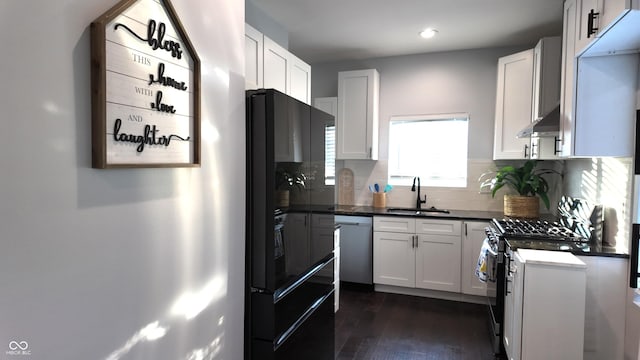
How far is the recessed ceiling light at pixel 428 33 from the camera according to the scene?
11.4 ft

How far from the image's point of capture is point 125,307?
0.92 metres

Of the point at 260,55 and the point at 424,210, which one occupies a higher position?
the point at 260,55

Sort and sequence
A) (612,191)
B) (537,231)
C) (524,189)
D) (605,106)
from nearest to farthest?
1. (605,106)
2. (612,191)
3. (537,231)
4. (524,189)

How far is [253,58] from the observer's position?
2.29m

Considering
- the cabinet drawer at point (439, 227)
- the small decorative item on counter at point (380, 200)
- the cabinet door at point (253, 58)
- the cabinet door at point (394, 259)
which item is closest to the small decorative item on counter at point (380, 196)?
the small decorative item on counter at point (380, 200)

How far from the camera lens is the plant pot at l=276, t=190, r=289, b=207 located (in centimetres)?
159

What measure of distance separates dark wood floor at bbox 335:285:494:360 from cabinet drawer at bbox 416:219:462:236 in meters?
Answer: 0.72

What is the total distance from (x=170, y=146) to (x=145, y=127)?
4.3 inches

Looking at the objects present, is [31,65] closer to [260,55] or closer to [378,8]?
[260,55]

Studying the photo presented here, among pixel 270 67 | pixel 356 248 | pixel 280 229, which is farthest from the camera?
pixel 356 248

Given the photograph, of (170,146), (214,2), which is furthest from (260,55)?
(170,146)

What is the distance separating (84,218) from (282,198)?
2.95 ft

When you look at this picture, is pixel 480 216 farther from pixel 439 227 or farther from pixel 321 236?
pixel 321 236

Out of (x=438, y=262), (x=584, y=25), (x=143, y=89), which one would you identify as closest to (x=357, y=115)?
(x=438, y=262)
